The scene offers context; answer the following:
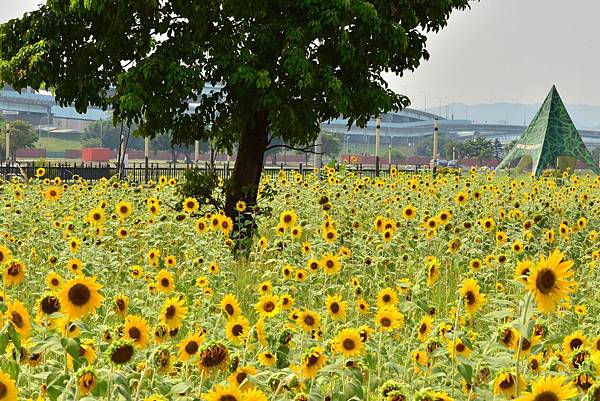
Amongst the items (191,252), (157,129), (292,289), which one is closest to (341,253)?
(292,289)

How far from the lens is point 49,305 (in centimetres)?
296

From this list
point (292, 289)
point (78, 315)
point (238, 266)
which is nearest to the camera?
point (78, 315)

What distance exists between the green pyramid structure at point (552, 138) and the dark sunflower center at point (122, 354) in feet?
107

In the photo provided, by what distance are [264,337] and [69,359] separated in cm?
86

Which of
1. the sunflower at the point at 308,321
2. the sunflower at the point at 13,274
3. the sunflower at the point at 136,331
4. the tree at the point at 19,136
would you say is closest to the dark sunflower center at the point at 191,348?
the sunflower at the point at 136,331

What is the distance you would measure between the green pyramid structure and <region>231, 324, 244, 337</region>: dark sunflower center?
31.7 metres

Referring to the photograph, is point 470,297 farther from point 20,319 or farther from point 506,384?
point 20,319

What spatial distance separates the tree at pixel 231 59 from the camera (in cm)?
912

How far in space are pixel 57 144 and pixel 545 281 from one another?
166 meters

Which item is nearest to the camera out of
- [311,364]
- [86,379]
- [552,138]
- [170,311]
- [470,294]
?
[86,379]

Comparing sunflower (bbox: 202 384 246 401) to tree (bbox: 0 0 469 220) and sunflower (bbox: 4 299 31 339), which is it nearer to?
sunflower (bbox: 4 299 31 339)

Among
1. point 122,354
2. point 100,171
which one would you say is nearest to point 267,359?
point 122,354

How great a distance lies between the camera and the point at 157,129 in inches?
402

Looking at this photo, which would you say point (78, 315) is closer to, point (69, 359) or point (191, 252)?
point (69, 359)
